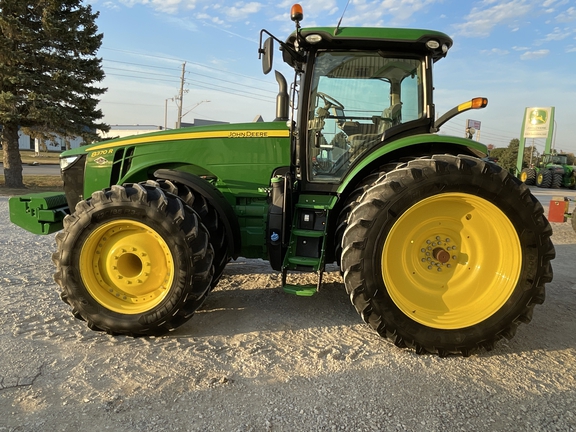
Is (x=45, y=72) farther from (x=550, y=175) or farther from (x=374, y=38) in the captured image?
(x=550, y=175)

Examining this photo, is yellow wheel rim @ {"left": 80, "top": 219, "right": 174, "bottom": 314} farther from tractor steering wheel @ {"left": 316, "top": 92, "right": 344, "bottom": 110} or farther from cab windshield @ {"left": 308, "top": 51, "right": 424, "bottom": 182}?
tractor steering wheel @ {"left": 316, "top": 92, "right": 344, "bottom": 110}

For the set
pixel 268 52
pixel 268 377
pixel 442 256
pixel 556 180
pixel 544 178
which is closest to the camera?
pixel 268 377

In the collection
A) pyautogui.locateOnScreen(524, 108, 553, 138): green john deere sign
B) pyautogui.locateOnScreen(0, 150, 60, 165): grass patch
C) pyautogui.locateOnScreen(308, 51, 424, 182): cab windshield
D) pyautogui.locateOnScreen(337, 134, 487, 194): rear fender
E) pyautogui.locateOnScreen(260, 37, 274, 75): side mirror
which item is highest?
pyautogui.locateOnScreen(524, 108, 553, 138): green john deere sign

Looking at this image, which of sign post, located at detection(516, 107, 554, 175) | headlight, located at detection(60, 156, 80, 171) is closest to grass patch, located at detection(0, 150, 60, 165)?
headlight, located at detection(60, 156, 80, 171)

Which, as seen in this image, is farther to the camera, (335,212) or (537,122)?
(537,122)

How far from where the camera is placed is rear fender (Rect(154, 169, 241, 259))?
359 centimetres

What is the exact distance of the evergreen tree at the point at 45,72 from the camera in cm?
1408

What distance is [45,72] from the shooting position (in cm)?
1531

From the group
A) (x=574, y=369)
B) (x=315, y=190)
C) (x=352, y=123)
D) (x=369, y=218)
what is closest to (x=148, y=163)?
(x=315, y=190)

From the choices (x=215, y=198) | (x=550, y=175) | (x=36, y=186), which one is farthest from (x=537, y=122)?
(x=36, y=186)

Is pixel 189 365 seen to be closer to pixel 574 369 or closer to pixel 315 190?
pixel 315 190

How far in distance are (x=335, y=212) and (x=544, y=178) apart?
28.4 meters

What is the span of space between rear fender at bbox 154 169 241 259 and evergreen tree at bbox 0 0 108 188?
13118mm

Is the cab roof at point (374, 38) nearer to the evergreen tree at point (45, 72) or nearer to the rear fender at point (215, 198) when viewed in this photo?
the rear fender at point (215, 198)
